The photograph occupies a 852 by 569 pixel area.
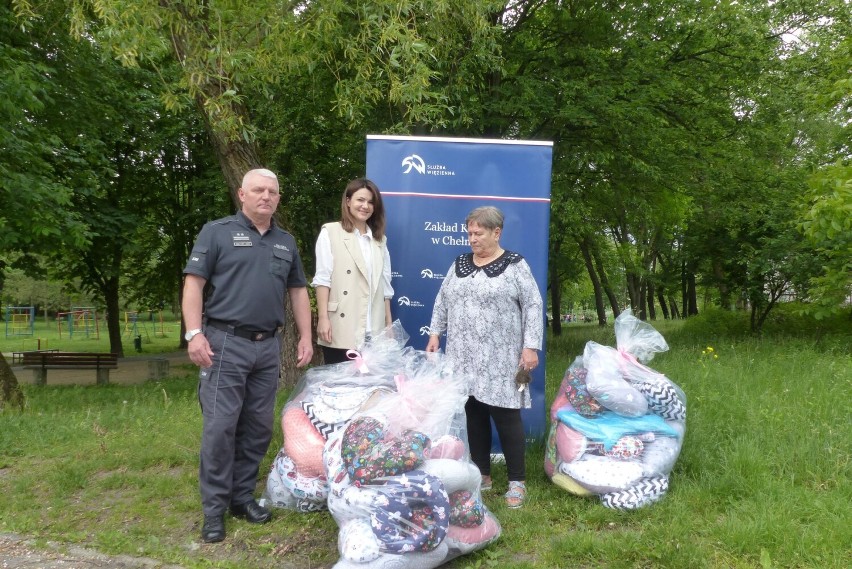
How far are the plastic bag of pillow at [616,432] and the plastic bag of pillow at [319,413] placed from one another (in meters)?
1.11

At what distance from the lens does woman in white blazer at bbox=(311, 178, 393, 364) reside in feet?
13.7

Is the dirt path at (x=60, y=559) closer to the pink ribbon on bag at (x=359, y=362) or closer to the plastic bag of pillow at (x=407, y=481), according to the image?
the plastic bag of pillow at (x=407, y=481)

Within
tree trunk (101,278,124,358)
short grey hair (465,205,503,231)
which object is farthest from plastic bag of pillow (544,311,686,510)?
tree trunk (101,278,124,358)

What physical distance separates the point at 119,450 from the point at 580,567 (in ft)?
12.3

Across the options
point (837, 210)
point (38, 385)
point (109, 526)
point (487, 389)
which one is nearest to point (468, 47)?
point (837, 210)

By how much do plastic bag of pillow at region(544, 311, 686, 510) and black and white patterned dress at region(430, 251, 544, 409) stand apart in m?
0.36

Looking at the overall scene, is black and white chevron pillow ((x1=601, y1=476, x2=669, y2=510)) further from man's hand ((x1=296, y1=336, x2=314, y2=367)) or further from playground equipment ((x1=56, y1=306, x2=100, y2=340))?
playground equipment ((x1=56, y1=306, x2=100, y2=340))

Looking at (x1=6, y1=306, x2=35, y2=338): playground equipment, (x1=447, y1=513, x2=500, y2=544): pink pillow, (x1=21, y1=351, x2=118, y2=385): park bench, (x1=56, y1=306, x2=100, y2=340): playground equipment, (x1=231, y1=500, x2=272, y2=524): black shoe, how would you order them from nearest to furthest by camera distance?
(x1=447, y1=513, x2=500, y2=544): pink pillow
(x1=231, y1=500, x2=272, y2=524): black shoe
(x1=21, y1=351, x2=118, y2=385): park bench
(x1=56, y1=306, x2=100, y2=340): playground equipment
(x1=6, y1=306, x2=35, y2=338): playground equipment

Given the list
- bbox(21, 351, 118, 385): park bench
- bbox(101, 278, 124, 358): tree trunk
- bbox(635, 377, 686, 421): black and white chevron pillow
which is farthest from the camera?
bbox(101, 278, 124, 358): tree trunk

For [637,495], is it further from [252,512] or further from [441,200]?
[441,200]

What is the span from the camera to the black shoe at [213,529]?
361 centimetres

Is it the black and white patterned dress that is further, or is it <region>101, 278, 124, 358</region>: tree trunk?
<region>101, 278, 124, 358</region>: tree trunk

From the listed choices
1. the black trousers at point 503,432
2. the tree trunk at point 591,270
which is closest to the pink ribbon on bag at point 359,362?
the black trousers at point 503,432

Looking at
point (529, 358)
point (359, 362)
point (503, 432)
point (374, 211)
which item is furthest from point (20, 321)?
point (529, 358)
